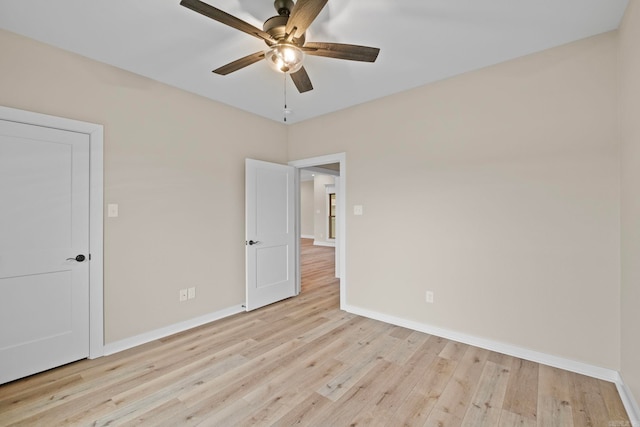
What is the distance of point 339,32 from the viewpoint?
7.23ft

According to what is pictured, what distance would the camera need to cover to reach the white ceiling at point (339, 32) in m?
1.93

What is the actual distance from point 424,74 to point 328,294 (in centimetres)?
329

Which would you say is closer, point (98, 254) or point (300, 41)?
point (300, 41)

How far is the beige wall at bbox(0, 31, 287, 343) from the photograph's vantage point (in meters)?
2.39

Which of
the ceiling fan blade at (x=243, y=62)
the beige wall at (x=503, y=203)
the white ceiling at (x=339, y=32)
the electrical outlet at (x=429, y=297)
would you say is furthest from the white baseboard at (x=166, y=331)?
the ceiling fan blade at (x=243, y=62)

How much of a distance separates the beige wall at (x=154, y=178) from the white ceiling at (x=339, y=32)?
178 mm

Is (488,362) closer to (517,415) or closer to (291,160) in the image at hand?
(517,415)

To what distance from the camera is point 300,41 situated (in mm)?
1948

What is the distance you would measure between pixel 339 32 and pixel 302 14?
730 millimetres

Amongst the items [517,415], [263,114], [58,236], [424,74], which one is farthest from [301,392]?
[263,114]

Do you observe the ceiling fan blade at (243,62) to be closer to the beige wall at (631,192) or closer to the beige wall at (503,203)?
the beige wall at (503,203)

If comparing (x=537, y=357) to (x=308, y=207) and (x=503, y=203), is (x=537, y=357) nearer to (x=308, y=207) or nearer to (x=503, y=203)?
(x=503, y=203)

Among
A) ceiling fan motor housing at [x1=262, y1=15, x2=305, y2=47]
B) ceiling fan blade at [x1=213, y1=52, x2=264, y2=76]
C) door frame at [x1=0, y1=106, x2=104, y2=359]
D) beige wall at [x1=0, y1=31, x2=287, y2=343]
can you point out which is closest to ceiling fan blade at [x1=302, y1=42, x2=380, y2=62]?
ceiling fan motor housing at [x1=262, y1=15, x2=305, y2=47]

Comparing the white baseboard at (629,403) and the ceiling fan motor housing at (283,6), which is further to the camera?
the ceiling fan motor housing at (283,6)
